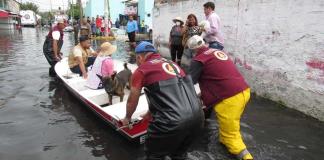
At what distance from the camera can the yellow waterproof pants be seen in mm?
4156

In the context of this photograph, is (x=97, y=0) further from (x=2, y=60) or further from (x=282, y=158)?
(x=282, y=158)

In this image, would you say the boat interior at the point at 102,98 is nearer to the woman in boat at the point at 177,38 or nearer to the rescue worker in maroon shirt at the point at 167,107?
the rescue worker in maroon shirt at the point at 167,107

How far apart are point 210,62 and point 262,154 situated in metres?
1.75

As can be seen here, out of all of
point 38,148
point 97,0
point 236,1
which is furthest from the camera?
point 97,0

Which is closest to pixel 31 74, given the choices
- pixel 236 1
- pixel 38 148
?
pixel 38 148

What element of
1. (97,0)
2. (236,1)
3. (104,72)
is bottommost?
(104,72)

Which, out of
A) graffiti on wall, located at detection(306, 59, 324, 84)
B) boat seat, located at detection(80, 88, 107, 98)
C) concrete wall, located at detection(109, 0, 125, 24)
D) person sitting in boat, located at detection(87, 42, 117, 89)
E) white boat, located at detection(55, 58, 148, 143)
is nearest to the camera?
white boat, located at detection(55, 58, 148, 143)

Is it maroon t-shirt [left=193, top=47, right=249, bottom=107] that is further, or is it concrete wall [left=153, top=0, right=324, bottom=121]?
concrete wall [left=153, top=0, right=324, bottom=121]

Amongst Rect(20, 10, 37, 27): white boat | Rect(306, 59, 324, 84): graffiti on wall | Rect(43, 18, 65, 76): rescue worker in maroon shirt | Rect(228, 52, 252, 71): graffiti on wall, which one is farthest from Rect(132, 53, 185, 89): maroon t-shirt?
Rect(20, 10, 37, 27): white boat

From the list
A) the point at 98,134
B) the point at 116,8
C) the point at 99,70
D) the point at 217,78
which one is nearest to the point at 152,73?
the point at 217,78

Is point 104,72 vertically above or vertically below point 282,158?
above

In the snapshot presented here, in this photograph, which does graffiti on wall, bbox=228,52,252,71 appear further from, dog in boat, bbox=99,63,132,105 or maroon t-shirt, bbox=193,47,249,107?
maroon t-shirt, bbox=193,47,249,107

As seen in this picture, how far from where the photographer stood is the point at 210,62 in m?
4.19

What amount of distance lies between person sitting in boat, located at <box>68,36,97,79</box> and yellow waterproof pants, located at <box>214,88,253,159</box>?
13.9 feet
